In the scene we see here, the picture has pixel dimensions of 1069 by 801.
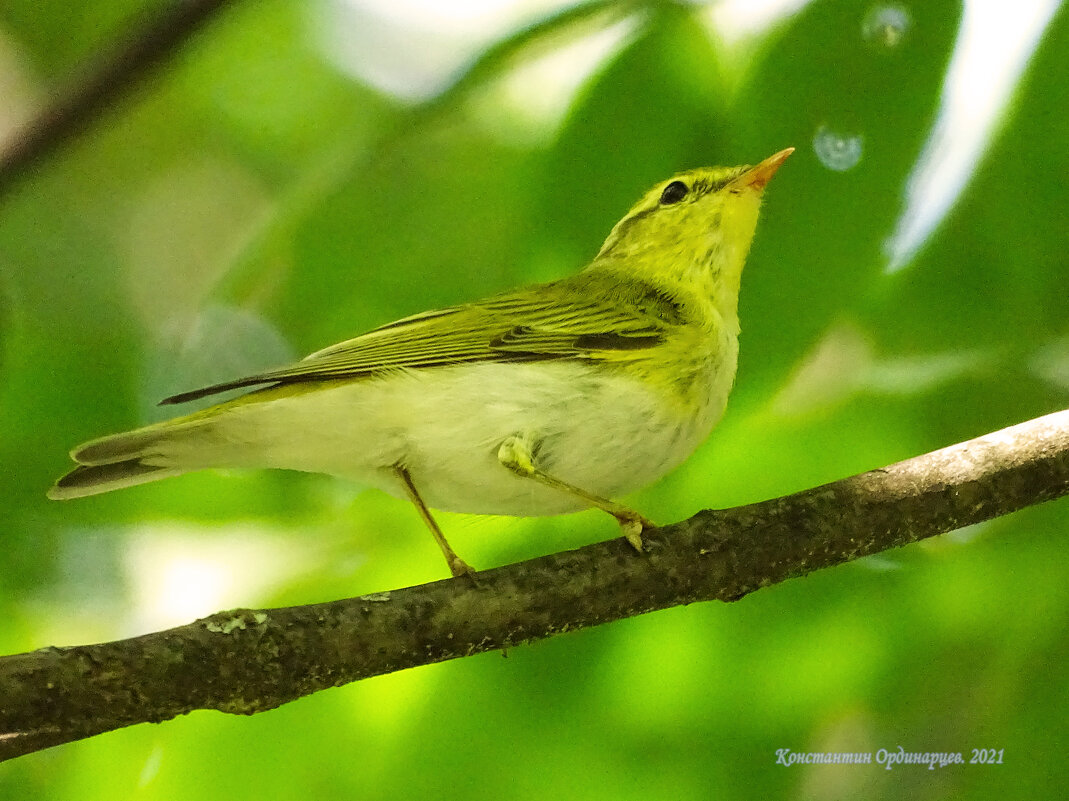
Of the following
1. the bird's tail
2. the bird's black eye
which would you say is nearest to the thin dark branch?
the bird's tail

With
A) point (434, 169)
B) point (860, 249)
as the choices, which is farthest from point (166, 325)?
point (860, 249)

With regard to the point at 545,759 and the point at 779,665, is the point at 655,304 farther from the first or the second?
the point at 545,759

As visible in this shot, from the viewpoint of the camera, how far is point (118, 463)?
212 cm

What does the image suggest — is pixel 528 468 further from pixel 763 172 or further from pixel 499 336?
pixel 763 172

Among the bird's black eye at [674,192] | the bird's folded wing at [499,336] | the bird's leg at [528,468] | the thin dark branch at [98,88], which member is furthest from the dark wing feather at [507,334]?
the thin dark branch at [98,88]

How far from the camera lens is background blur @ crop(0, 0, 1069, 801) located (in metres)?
2.25

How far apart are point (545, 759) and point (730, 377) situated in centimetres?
100

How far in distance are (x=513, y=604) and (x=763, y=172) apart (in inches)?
53.8

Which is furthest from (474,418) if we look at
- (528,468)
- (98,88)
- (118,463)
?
(98,88)

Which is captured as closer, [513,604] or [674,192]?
[513,604]

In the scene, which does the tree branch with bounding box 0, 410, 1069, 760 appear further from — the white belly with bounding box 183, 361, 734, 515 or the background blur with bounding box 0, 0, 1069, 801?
the background blur with bounding box 0, 0, 1069, 801

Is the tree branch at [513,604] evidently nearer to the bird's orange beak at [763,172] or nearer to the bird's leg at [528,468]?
the bird's leg at [528,468]

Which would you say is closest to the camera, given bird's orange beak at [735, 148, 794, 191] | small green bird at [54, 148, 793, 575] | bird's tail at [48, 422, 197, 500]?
bird's tail at [48, 422, 197, 500]

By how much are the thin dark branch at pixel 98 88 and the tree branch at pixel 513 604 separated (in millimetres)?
984
